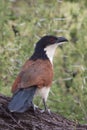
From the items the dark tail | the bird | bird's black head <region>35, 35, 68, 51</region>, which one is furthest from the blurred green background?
the dark tail

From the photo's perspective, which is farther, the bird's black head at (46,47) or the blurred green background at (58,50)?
the blurred green background at (58,50)

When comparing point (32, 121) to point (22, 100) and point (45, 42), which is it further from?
point (45, 42)

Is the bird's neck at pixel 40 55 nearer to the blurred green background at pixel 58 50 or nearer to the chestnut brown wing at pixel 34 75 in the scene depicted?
the chestnut brown wing at pixel 34 75

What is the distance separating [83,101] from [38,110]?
207 cm

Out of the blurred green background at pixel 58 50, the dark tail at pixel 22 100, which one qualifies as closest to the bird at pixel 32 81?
the dark tail at pixel 22 100

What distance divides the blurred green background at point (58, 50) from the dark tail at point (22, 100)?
1843mm

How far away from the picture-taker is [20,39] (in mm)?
A: 8836

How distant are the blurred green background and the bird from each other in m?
1.41

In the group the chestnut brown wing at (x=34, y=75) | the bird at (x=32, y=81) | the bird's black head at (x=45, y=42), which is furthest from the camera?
the bird's black head at (x=45, y=42)

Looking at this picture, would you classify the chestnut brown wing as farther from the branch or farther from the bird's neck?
the branch

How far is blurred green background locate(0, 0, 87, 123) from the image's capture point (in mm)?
8359

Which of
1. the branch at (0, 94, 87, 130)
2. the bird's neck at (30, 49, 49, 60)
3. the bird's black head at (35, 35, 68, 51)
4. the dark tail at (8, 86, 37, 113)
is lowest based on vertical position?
the branch at (0, 94, 87, 130)

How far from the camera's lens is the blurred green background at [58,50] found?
8.36 m

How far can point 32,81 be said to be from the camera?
6125mm
